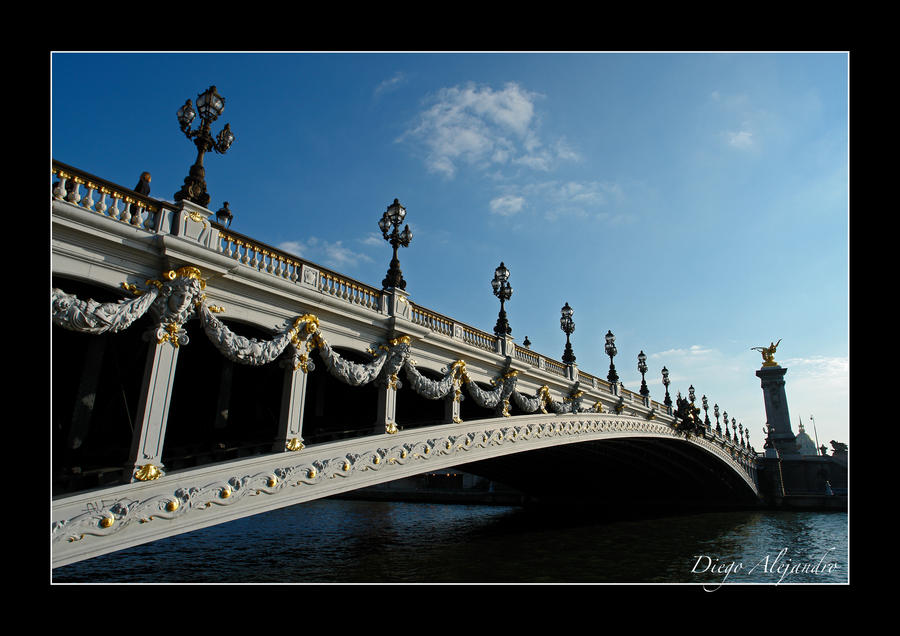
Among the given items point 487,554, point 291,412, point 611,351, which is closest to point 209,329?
point 291,412

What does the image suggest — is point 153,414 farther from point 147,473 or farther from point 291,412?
point 291,412

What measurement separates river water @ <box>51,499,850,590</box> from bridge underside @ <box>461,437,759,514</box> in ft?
13.0

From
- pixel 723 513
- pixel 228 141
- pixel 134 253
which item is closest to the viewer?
pixel 134 253

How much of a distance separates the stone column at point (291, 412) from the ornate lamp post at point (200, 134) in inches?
154

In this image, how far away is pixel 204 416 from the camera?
47.9ft

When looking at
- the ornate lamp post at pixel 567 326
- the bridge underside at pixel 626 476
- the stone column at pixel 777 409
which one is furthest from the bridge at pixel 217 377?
the stone column at pixel 777 409

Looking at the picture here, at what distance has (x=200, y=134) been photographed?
10453 millimetres

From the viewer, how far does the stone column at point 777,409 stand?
57.7 m

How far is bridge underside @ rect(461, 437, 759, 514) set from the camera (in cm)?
3422

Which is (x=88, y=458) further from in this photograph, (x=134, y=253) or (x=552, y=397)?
(x=552, y=397)

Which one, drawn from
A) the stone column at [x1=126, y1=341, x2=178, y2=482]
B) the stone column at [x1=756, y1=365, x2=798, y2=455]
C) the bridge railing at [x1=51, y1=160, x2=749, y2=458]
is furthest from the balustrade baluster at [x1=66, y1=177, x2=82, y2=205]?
the stone column at [x1=756, y1=365, x2=798, y2=455]

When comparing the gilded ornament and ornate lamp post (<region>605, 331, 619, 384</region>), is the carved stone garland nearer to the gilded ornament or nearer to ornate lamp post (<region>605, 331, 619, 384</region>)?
the gilded ornament
